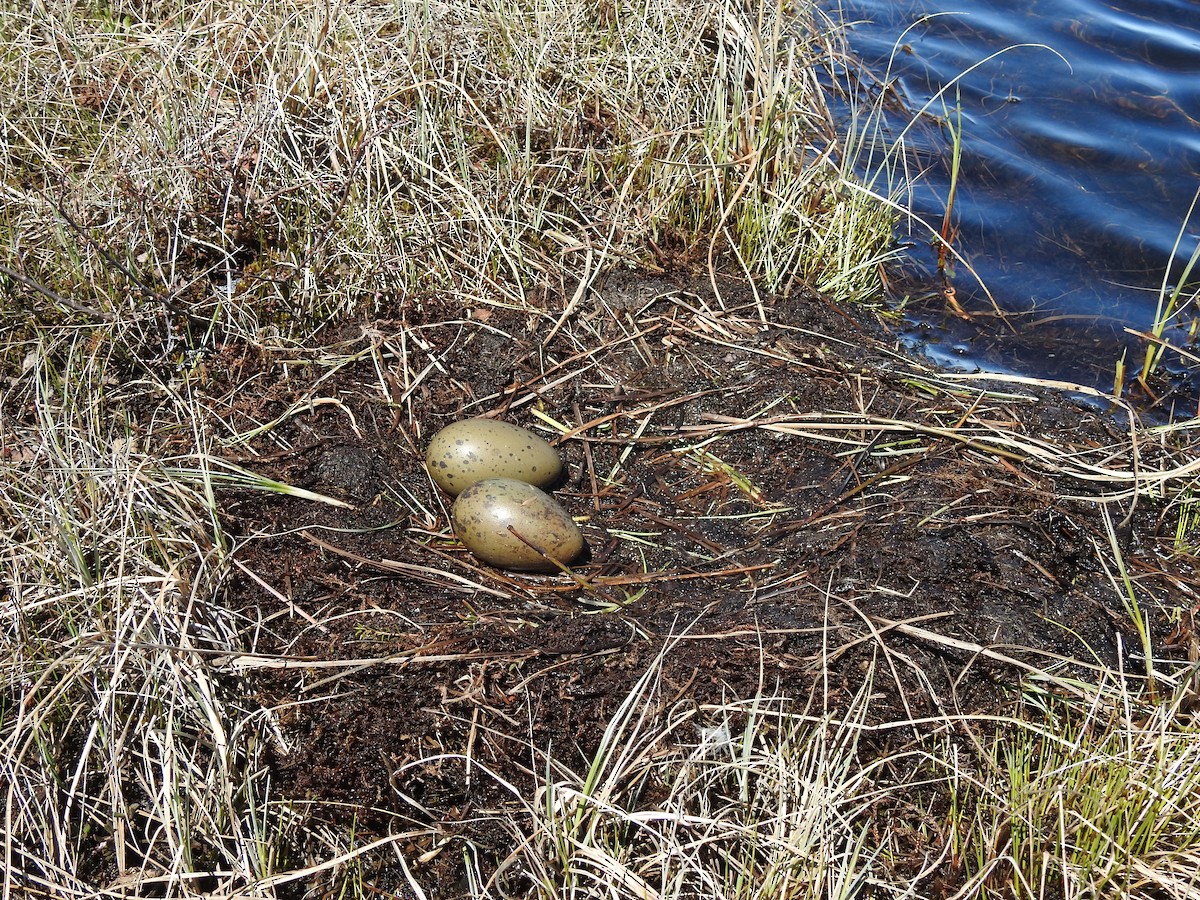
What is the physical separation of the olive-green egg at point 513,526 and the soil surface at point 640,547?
7 cm

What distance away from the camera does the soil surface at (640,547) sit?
96.4 inches

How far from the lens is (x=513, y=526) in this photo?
9.36 ft

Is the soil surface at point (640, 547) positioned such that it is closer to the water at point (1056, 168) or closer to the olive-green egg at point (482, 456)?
the olive-green egg at point (482, 456)

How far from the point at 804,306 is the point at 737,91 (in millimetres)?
889

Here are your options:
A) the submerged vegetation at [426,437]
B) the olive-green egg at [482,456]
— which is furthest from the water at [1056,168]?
the olive-green egg at [482,456]

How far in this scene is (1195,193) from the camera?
4.98 meters

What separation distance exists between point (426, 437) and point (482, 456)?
0.35 meters

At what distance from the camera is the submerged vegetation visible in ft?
7.29

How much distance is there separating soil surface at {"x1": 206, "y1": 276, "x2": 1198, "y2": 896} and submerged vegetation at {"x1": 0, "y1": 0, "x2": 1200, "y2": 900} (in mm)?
22

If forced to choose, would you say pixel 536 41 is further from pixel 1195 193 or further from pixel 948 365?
pixel 1195 193

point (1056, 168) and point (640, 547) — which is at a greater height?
point (1056, 168)

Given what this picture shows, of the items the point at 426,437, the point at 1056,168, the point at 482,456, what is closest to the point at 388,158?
the point at 426,437

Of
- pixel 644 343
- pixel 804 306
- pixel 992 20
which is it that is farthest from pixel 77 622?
pixel 992 20

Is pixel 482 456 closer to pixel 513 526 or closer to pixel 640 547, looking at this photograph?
pixel 513 526
